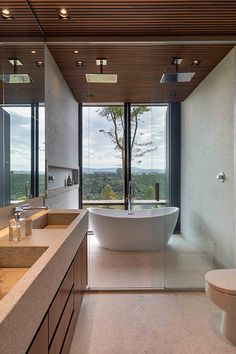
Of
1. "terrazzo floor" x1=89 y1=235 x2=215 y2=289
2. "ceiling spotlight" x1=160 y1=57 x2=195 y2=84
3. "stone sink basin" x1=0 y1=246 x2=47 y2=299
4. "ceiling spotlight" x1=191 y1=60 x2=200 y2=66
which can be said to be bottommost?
"terrazzo floor" x1=89 y1=235 x2=215 y2=289

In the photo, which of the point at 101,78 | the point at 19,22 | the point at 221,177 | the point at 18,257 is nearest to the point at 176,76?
the point at 101,78

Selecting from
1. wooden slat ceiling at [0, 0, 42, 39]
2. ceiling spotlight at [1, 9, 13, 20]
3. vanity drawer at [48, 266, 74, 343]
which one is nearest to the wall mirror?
wooden slat ceiling at [0, 0, 42, 39]

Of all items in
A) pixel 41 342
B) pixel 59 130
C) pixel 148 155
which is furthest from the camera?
pixel 148 155

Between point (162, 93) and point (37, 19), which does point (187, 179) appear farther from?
point (37, 19)

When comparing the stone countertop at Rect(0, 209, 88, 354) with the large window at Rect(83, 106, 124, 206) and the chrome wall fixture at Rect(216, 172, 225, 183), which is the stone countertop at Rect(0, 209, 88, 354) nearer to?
the chrome wall fixture at Rect(216, 172, 225, 183)

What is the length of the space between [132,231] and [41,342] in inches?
118

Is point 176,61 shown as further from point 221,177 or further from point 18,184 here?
point 18,184

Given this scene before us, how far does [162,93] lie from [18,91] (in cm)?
278

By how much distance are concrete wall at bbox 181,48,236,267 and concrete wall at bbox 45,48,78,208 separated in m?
1.94

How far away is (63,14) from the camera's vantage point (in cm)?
233

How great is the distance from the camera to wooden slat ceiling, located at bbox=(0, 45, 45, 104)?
1.93m

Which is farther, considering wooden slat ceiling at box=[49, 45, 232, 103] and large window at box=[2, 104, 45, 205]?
wooden slat ceiling at box=[49, 45, 232, 103]

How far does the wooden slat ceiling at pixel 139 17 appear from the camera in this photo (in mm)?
2199

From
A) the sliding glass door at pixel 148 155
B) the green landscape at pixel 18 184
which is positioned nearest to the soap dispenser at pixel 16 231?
the green landscape at pixel 18 184
